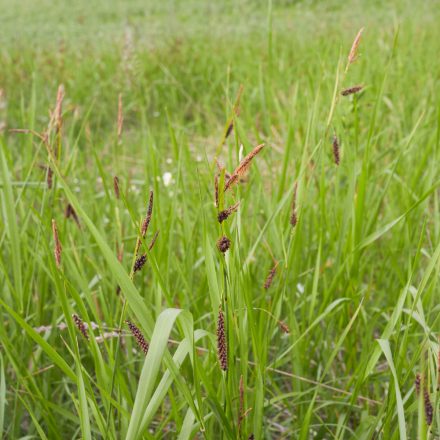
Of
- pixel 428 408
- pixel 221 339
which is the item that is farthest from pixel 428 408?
pixel 221 339

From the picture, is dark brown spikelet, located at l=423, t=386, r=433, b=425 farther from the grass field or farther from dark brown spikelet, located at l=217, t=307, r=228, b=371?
dark brown spikelet, located at l=217, t=307, r=228, b=371

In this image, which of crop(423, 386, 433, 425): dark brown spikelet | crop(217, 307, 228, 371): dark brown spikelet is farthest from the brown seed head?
crop(217, 307, 228, 371): dark brown spikelet

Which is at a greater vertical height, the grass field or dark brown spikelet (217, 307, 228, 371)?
dark brown spikelet (217, 307, 228, 371)

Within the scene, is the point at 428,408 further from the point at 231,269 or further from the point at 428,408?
the point at 231,269

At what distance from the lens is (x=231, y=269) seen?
859mm

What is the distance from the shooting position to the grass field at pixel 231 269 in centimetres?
80

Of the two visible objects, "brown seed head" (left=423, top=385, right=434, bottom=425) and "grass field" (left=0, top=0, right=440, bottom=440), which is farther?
"grass field" (left=0, top=0, right=440, bottom=440)

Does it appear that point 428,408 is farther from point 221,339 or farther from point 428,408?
point 221,339

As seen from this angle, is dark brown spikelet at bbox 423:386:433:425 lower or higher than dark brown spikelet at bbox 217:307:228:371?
lower

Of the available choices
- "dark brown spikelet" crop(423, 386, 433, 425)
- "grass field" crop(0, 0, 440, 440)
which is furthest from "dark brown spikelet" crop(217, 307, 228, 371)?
"dark brown spikelet" crop(423, 386, 433, 425)

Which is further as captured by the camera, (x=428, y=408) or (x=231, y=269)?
(x=231, y=269)

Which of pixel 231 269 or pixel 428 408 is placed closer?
pixel 428 408

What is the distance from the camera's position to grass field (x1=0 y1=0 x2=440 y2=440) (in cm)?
80

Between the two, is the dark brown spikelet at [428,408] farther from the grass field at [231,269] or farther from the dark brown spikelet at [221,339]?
the dark brown spikelet at [221,339]
